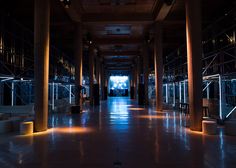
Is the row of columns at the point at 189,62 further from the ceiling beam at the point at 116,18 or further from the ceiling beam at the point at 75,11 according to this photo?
the ceiling beam at the point at 116,18

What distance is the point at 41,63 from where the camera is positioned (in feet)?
29.3

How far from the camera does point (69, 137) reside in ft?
24.6

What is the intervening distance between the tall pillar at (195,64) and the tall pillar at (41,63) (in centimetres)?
575

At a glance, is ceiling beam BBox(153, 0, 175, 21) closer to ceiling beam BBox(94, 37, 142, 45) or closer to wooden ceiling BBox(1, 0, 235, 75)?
wooden ceiling BBox(1, 0, 235, 75)

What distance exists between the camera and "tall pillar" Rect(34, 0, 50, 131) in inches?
349

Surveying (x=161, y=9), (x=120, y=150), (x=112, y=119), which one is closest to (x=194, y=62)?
(x=120, y=150)

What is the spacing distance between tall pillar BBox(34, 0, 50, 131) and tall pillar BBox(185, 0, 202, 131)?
575cm

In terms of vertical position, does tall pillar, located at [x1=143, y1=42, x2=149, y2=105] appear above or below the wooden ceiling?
below

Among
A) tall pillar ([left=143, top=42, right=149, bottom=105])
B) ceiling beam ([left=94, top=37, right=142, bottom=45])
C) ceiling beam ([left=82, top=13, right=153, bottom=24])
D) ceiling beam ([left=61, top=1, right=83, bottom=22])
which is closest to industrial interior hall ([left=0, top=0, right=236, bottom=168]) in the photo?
ceiling beam ([left=82, top=13, right=153, bottom=24])

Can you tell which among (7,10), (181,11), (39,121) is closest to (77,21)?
(7,10)

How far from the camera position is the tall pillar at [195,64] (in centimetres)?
868

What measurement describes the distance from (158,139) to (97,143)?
1.95 meters

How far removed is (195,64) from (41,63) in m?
5.98

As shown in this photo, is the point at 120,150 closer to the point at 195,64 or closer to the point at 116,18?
the point at 195,64
